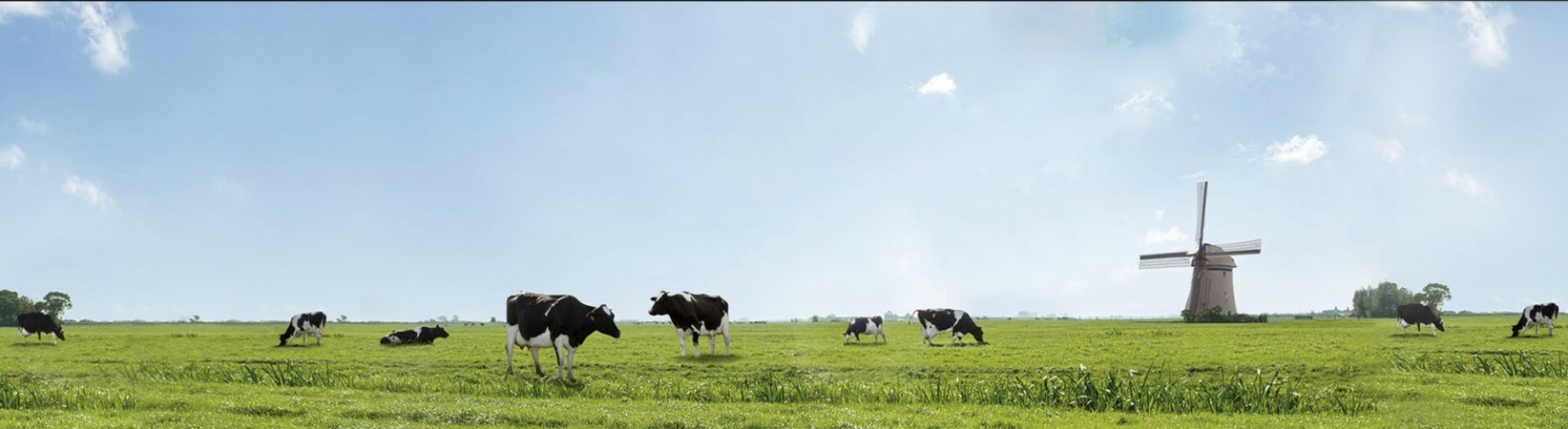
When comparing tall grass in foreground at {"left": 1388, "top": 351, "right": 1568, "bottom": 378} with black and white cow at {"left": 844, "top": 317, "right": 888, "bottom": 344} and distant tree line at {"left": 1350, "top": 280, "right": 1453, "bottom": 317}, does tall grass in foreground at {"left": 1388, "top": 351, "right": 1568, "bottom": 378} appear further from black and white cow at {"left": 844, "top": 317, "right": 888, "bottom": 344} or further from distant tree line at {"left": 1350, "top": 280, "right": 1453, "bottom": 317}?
distant tree line at {"left": 1350, "top": 280, "right": 1453, "bottom": 317}

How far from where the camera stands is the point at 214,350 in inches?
1465

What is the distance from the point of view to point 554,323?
793 inches

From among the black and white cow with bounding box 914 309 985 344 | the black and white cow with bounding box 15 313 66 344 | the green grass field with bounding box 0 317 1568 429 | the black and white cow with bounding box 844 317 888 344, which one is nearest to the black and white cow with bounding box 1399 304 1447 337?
the green grass field with bounding box 0 317 1568 429

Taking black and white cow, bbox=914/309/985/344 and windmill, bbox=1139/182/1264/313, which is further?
windmill, bbox=1139/182/1264/313

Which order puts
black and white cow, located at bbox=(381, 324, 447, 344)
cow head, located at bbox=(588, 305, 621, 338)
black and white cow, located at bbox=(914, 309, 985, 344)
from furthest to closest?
black and white cow, located at bbox=(381, 324, 447, 344) → black and white cow, located at bbox=(914, 309, 985, 344) → cow head, located at bbox=(588, 305, 621, 338)

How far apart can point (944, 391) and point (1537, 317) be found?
36.2 m

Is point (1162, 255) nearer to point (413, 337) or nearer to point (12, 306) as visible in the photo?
point (413, 337)

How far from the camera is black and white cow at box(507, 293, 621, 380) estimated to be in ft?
65.9

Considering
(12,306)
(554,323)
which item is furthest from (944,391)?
(12,306)

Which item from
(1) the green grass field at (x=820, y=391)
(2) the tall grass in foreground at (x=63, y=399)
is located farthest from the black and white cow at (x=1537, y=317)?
(2) the tall grass in foreground at (x=63, y=399)

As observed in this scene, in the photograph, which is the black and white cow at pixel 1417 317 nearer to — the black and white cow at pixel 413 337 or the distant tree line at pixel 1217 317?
the distant tree line at pixel 1217 317

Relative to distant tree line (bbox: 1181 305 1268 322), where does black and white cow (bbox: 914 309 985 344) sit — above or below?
above

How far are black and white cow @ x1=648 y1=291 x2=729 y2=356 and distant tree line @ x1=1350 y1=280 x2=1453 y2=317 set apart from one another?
80366 millimetres

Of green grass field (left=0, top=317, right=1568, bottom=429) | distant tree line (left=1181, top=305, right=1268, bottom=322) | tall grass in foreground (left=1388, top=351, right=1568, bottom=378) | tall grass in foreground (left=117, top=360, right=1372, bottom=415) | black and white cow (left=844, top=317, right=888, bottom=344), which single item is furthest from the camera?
distant tree line (left=1181, top=305, right=1268, bottom=322)
